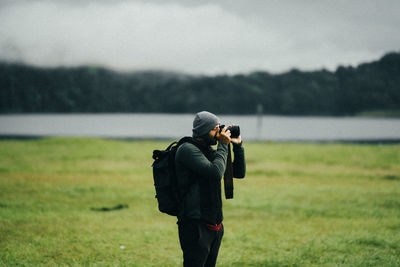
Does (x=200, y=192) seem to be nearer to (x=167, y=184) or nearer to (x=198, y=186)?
(x=198, y=186)

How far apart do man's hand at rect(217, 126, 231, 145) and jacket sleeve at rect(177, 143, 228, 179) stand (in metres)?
0.13

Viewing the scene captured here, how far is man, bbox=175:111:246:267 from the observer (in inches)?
135

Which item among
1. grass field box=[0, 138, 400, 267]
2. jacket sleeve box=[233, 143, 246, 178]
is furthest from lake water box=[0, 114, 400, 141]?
jacket sleeve box=[233, 143, 246, 178]

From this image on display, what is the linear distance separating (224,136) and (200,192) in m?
0.65

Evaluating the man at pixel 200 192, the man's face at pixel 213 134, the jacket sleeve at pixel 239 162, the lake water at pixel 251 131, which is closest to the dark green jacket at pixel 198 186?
the man at pixel 200 192

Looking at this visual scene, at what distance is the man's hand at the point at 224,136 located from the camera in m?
3.52

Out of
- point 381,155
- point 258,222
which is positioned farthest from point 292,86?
point 258,222

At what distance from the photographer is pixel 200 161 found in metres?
3.35

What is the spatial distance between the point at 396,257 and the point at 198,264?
5185 millimetres

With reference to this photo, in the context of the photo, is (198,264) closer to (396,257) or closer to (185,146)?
(185,146)

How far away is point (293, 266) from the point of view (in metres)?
6.43

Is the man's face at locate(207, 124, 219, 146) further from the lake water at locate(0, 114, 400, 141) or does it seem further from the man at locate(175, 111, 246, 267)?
the lake water at locate(0, 114, 400, 141)

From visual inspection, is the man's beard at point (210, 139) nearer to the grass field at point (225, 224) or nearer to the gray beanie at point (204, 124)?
the gray beanie at point (204, 124)

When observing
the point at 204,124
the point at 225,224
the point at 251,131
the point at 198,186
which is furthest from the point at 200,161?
the point at 251,131
